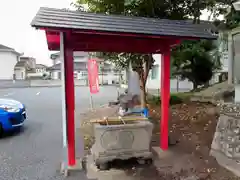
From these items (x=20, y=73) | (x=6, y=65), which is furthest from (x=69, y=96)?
(x=20, y=73)

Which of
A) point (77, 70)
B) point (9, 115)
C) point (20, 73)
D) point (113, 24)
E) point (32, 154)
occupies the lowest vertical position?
point (32, 154)

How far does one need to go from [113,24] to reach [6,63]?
3806 cm

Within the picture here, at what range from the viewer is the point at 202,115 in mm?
7477

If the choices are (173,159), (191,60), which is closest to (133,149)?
(173,159)

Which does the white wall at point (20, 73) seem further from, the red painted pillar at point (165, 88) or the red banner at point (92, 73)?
the red painted pillar at point (165, 88)

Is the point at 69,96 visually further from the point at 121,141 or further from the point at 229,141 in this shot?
the point at 229,141

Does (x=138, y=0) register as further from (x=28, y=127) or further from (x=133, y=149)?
(x=28, y=127)

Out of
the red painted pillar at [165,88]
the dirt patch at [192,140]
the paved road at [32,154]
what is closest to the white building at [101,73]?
the dirt patch at [192,140]

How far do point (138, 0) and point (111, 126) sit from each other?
3.68 meters

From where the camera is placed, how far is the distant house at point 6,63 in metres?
36.0

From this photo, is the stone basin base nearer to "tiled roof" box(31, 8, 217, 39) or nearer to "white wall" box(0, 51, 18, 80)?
"tiled roof" box(31, 8, 217, 39)

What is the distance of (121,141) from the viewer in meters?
4.19

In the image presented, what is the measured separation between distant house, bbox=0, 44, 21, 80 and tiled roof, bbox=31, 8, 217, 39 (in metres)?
36.8

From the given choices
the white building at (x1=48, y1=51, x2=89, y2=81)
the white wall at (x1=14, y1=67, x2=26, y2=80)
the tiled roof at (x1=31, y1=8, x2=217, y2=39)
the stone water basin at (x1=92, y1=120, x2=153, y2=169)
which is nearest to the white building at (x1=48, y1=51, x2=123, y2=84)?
the white building at (x1=48, y1=51, x2=89, y2=81)
